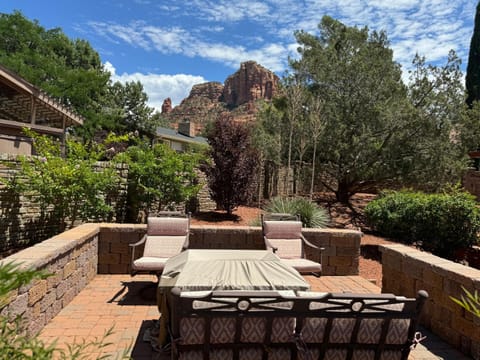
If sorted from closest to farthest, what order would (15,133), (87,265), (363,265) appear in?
1. (87,265)
2. (363,265)
3. (15,133)

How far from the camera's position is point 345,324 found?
2.02 metres

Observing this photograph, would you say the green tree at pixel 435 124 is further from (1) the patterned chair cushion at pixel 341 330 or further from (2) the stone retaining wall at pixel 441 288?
(1) the patterned chair cushion at pixel 341 330

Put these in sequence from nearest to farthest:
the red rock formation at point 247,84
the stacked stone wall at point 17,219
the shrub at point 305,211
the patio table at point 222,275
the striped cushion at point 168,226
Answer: the patio table at point 222,275 → the striped cushion at point 168,226 → the stacked stone wall at point 17,219 → the shrub at point 305,211 → the red rock formation at point 247,84

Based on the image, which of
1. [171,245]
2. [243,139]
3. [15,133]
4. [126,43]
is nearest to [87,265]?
[171,245]

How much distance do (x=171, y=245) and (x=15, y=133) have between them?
8.76m

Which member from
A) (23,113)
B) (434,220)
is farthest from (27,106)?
(434,220)

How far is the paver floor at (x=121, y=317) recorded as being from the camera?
110 inches

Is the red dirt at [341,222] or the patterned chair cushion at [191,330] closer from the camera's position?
the patterned chair cushion at [191,330]

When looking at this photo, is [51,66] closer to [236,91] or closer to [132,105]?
[132,105]

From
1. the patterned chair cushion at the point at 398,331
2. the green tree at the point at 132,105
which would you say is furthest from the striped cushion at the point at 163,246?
the green tree at the point at 132,105

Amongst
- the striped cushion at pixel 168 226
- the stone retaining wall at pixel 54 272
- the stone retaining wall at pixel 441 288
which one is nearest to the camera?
the stone retaining wall at pixel 54 272

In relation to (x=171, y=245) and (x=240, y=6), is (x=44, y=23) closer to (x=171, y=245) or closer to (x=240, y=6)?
(x=240, y=6)

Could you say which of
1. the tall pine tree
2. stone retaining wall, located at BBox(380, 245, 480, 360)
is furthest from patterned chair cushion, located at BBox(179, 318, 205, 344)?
the tall pine tree

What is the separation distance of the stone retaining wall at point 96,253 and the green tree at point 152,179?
274 centimetres
